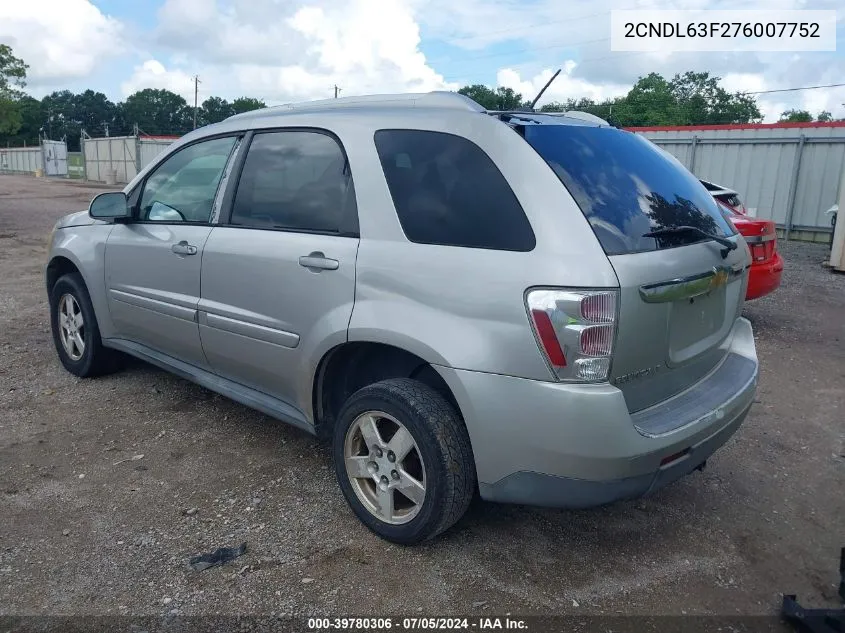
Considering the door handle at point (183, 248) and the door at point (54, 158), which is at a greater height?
the door at point (54, 158)

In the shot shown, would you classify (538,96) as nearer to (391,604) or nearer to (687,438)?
(687,438)

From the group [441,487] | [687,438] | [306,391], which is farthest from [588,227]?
[306,391]

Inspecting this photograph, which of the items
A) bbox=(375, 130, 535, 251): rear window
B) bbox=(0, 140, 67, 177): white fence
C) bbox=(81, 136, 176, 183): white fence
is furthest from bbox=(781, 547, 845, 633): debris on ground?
bbox=(0, 140, 67, 177): white fence

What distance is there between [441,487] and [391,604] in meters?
0.47

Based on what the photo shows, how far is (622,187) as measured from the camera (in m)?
Result: 2.68

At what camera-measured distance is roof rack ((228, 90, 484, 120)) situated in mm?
2855

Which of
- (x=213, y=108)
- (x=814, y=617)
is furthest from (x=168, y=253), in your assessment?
(x=213, y=108)

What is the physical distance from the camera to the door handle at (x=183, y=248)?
12.0 feet

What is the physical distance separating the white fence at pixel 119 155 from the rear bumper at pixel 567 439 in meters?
29.1

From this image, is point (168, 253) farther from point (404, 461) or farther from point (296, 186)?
point (404, 461)

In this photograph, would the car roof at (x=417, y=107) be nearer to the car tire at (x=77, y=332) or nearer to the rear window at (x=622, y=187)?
the rear window at (x=622, y=187)

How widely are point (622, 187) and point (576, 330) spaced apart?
2.35 feet

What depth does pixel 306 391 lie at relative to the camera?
3143 mm

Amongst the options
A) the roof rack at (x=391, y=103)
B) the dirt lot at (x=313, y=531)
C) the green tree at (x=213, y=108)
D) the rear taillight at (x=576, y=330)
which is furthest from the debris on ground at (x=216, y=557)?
the green tree at (x=213, y=108)
